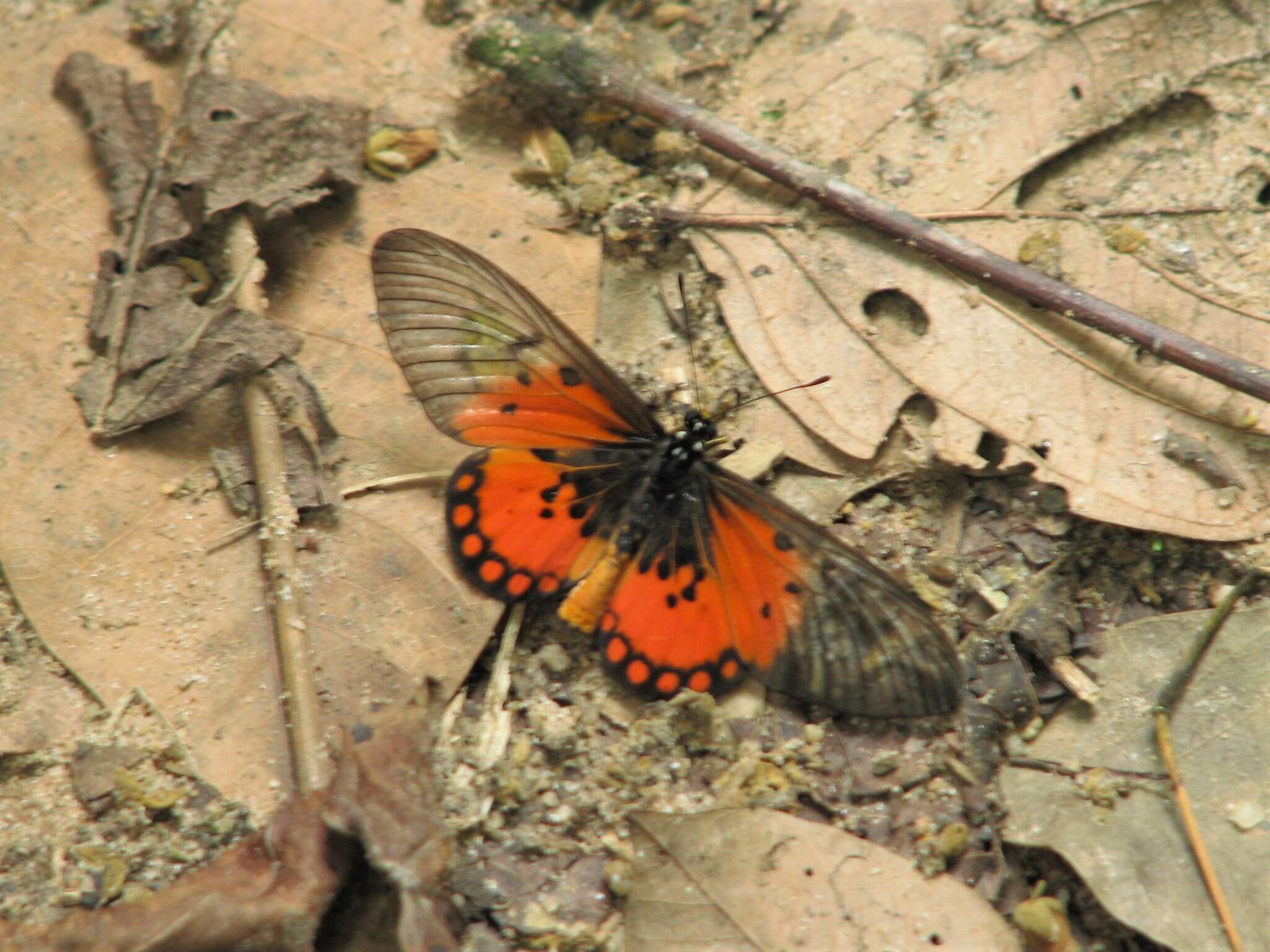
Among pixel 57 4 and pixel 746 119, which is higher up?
Answer: pixel 57 4

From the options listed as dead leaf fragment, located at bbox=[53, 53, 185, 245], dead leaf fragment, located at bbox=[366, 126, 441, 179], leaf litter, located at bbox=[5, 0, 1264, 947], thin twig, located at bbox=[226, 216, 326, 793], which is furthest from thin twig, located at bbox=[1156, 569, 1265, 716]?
dead leaf fragment, located at bbox=[53, 53, 185, 245]

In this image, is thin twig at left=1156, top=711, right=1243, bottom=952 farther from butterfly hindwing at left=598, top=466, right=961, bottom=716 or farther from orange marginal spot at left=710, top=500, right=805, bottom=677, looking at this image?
orange marginal spot at left=710, top=500, right=805, bottom=677

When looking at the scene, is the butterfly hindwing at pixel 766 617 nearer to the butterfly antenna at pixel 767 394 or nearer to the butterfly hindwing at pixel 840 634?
the butterfly hindwing at pixel 840 634

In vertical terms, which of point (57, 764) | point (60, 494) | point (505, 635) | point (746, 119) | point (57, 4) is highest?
point (57, 4)

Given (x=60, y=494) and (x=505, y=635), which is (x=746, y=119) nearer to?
(x=505, y=635)

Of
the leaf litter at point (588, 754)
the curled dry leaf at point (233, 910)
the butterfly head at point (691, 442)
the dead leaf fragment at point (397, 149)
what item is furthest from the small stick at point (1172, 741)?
the dead leaf fragment at point (397, 149)

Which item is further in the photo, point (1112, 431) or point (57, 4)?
point (57, 4)

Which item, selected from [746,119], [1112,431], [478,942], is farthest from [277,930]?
[746,119]

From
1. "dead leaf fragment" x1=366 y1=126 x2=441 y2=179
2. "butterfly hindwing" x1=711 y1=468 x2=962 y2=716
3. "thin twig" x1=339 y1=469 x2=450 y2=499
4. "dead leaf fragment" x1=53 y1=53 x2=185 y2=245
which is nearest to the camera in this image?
"butterfly hindwing" x1=711 y1=468 x2=962 y2=716
